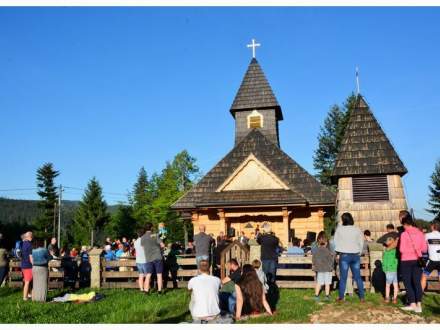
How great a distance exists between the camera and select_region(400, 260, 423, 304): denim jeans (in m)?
8.38

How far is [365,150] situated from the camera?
21688 millimetres

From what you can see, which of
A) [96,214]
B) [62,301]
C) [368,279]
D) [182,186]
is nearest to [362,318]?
[368,279]

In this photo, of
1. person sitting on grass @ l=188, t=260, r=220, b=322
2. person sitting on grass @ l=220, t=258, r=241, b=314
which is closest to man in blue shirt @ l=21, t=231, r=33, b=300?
person sitting on grass @ l=220, t=258, r=241, b=314

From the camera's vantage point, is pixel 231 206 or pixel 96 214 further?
pixel 96 214

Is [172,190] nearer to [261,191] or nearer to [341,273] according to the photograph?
[261,191]

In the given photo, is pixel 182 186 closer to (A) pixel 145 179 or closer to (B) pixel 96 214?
(B) pixel 96 214

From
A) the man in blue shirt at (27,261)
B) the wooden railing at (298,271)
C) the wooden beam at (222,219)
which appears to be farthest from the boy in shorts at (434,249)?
the wooden beam at (222,219)

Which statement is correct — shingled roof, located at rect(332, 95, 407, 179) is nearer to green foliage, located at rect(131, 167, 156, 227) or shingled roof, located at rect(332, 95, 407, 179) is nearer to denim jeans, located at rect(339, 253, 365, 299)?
denim jeans, located at rect(339, 253, 365, 299)

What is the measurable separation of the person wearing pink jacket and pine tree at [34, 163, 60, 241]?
198ft

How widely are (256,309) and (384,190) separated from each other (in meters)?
14.3

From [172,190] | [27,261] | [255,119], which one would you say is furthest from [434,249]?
[172,190]

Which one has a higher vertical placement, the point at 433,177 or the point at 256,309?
the point at 433,177

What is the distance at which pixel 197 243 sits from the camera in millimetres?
12125

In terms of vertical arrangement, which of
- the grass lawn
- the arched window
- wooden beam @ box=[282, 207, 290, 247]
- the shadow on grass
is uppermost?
the arched window
